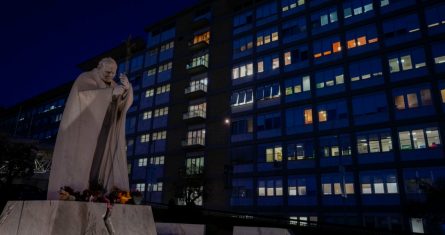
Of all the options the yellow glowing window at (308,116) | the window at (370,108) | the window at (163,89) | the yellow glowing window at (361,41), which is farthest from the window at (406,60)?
the window at (163,89)

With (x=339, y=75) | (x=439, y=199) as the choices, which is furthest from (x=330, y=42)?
(x=439, y=199)

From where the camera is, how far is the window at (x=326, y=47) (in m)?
36.3

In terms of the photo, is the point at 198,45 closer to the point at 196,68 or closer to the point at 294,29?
the point at 196,68

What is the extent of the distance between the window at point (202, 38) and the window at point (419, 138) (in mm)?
29144

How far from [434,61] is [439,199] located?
13.7m

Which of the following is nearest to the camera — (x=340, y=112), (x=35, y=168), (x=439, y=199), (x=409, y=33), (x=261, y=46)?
(x=439, y=199)

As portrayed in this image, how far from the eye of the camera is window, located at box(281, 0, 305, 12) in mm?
40719

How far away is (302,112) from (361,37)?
9.72 metres

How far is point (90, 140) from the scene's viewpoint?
17.7 ft

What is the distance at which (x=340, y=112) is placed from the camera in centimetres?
3431

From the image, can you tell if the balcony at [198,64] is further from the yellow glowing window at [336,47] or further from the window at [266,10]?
the yellow glowing window at [336,47]

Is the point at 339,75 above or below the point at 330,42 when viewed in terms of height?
below

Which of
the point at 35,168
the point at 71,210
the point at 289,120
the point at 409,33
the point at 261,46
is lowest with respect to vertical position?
the point at 71,210

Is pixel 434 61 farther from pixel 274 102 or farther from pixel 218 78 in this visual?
pixel 218 78
